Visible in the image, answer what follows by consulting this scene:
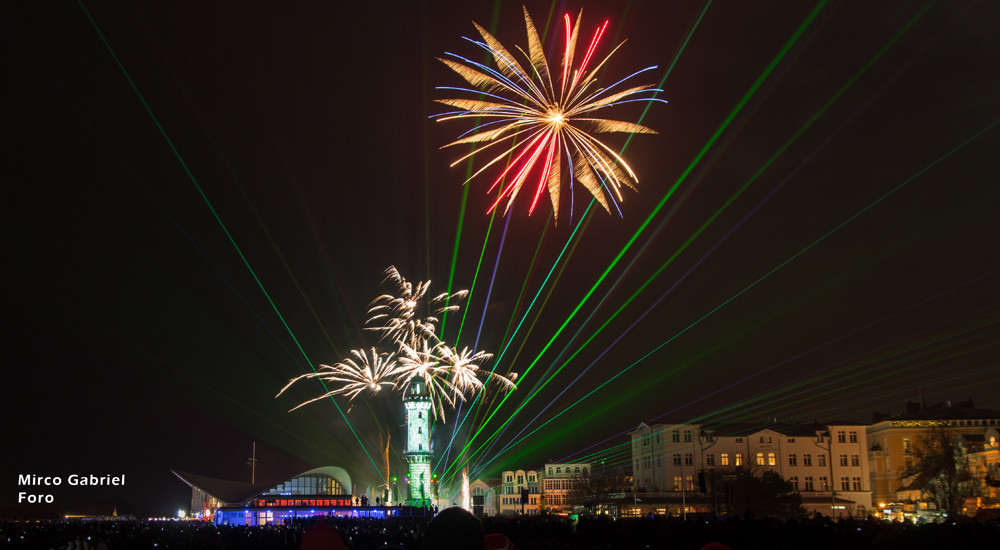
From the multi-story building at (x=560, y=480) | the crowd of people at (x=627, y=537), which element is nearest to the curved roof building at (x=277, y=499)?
the multi-story building at (x=560, y=480)

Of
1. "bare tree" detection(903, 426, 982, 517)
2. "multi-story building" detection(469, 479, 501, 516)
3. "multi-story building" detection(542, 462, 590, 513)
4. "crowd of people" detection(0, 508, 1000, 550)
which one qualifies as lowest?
"multi-story building" detection(469, 479, 501, 516)

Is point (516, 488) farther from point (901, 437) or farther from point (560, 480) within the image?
point (901, 437)

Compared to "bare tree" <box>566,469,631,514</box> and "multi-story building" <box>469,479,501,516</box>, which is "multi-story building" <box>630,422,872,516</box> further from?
"multi-story building" <box>469,479,501,516</box>

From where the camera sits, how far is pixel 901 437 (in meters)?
85.9

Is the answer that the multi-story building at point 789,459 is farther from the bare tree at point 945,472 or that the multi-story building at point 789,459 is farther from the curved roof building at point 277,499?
the curved roof building at point 277,499

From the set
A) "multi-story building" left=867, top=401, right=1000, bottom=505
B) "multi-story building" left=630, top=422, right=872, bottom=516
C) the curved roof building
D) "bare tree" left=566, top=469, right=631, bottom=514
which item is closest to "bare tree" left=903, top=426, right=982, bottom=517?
"multi-story building" left=867, top=401, right=1000, bottom=505

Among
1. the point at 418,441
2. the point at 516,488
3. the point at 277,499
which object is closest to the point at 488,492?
the point at 516,488

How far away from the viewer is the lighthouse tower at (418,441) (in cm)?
9031

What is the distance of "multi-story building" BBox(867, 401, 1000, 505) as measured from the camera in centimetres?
8388

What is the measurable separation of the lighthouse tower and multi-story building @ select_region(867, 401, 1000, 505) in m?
47.3

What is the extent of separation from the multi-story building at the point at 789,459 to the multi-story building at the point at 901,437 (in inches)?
89.3

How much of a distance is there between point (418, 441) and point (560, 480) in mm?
31268

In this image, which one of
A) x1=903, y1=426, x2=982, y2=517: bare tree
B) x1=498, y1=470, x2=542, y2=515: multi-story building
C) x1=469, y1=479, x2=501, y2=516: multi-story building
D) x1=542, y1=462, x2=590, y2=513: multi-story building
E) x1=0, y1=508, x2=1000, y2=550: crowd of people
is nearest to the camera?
x1=0, y1=508, x2=1000, y2=550: crowd of people

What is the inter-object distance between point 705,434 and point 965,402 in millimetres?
34551
